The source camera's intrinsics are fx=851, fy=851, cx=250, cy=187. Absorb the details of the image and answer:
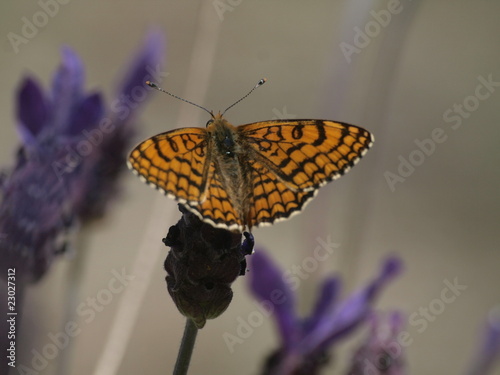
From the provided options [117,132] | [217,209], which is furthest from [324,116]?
[217,209]

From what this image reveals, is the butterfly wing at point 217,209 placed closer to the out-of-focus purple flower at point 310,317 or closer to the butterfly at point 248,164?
the butterfly at point 248,164

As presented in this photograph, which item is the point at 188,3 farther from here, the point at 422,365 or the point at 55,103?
Answer: the point at 55,103

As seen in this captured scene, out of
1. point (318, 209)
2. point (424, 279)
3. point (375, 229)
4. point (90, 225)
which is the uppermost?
point (375, 229)

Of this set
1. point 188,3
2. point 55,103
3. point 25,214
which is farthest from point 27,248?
point 188,3

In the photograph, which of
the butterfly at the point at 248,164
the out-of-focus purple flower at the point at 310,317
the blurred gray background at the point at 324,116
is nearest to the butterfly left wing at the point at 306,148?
the butterfly at the point at 248,164

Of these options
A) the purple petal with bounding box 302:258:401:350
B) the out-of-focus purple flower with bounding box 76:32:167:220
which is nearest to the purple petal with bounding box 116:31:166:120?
the out-of-focus purple flower with bounding box 76:32:167:220
